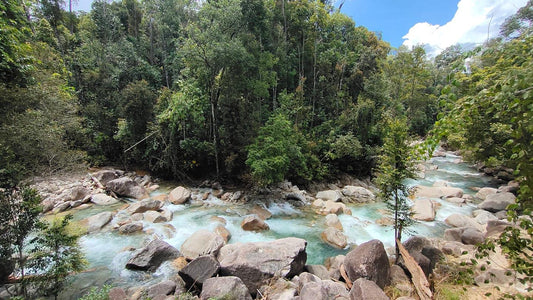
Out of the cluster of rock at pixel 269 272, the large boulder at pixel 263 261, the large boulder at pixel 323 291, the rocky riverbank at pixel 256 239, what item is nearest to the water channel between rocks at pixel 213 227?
the rocky riverbank at pixel 256 239

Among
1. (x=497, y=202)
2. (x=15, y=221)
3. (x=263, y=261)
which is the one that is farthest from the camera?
(x=497, y=202)

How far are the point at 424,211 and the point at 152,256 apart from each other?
11.1m

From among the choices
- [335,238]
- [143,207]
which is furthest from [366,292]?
[143,207]

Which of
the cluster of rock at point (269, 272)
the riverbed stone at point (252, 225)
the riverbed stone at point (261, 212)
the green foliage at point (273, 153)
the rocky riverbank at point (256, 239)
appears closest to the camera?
the cluster of rock at point (269, 272)

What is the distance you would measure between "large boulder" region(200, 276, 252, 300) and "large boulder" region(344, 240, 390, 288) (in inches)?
109

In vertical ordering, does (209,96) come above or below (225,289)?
above

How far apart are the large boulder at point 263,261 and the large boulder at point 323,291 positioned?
0.99m

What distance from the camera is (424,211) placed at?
10.1 m

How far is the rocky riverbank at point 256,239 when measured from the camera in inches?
216

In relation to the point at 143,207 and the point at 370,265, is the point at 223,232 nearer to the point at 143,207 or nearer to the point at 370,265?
the point at 143,207

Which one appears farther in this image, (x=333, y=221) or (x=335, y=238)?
(x=333, y=221)

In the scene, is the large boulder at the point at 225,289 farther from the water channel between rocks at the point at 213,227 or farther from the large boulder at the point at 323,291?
the water channel between rocks at the point at 213,227

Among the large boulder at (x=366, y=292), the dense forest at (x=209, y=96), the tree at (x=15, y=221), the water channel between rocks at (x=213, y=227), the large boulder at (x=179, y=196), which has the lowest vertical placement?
the water channel between rocks at (x=213, y=227)

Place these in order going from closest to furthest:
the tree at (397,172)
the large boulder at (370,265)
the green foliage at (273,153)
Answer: the large boulder at (370,265) → the tree at (397,172) → the green foliage at (273,153)
